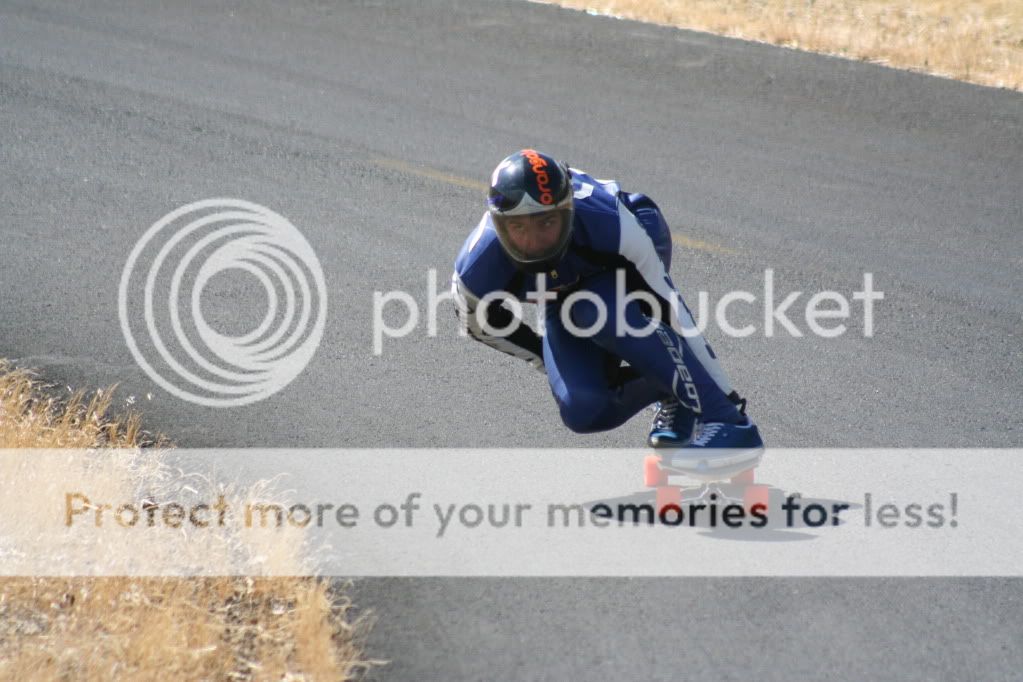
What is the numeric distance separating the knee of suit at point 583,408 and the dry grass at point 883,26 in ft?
27.9

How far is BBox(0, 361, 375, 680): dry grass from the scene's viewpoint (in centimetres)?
491

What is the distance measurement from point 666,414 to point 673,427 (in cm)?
10

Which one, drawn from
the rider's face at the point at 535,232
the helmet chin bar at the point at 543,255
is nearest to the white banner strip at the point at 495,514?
the helmet chin bar at the point at 543,255

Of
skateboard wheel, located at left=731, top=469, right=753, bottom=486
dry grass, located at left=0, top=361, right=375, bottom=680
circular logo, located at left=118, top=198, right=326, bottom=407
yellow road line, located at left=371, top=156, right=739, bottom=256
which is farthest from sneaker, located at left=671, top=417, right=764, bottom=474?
yellow road line, located at left=371, top=156, right=739, bottom=256

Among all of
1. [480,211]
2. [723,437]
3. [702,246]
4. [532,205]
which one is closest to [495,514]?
[723,437]

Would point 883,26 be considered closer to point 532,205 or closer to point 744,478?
point 744,478

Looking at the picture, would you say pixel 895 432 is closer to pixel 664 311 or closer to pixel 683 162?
pixel 664 311

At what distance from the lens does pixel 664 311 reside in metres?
6.22

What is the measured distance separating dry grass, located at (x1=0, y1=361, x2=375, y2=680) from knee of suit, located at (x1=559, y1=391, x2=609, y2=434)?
1395mm

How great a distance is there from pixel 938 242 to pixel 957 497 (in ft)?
12.7

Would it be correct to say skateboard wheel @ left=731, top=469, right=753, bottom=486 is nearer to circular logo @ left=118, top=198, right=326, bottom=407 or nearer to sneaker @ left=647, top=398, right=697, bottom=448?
sneaker @ left=647, top=398, right=697, bottom=448

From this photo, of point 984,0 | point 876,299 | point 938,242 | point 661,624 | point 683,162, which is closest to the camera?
point 661,624

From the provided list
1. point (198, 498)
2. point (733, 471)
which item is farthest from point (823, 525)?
point (198, 498)
